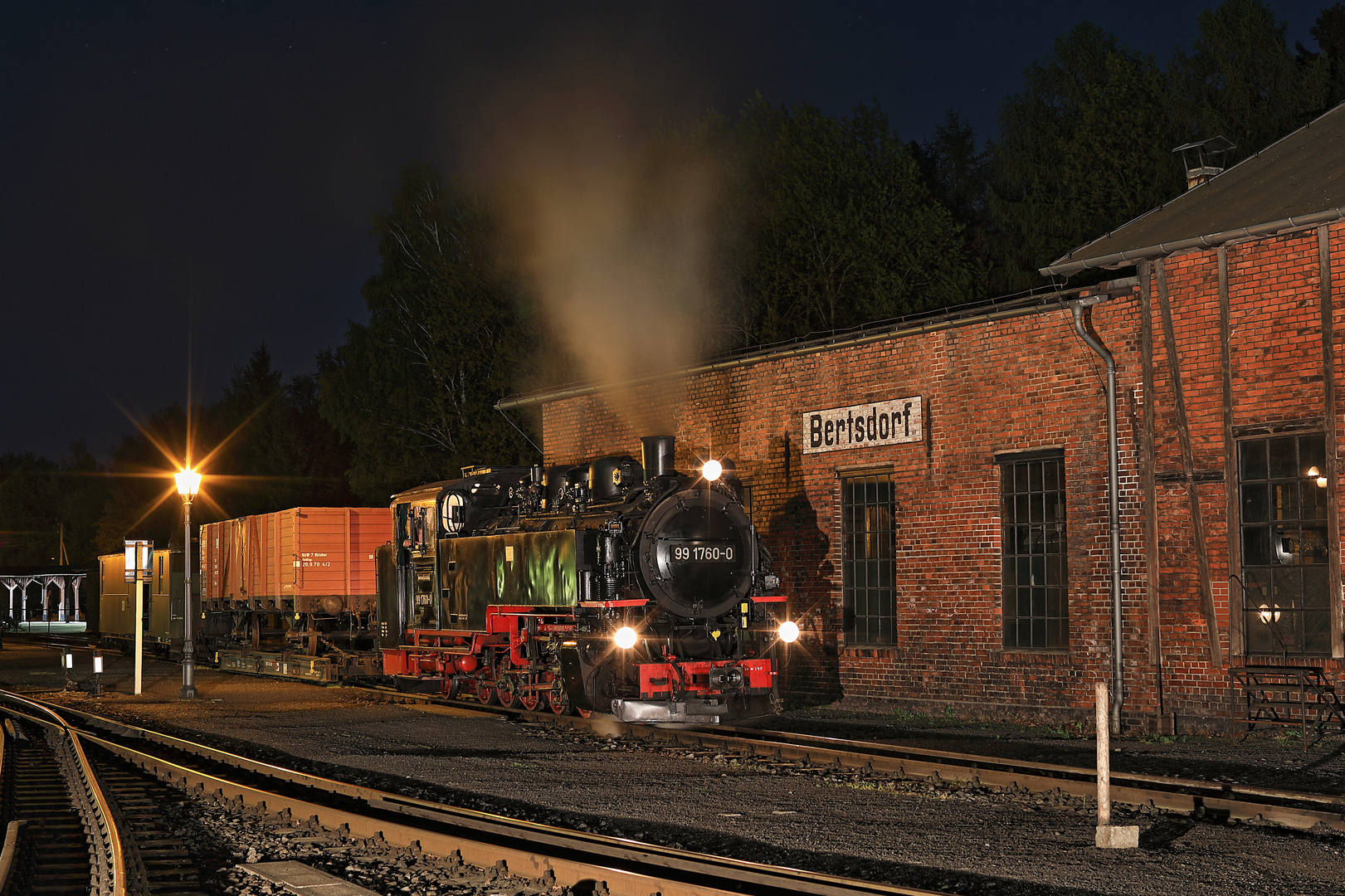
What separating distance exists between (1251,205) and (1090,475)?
10.8ft

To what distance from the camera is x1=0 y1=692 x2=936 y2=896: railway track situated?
6.42 meters

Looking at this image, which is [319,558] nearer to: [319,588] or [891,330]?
[319,588]

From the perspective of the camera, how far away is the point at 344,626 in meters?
23.0

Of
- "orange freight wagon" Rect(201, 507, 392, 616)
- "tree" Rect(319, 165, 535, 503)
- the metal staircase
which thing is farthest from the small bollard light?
the metal staircase

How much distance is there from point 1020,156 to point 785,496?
2151 centimetres

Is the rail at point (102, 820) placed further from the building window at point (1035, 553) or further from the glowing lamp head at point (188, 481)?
the building window at point (1035, 553)

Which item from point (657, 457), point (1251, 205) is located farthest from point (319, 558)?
point (1251, 205)

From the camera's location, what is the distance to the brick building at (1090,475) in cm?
1256

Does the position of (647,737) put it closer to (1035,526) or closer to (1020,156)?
(1035,526)

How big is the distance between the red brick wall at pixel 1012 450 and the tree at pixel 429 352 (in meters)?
17.4

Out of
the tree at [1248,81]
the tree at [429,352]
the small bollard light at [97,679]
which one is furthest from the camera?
the tree at [429,352]

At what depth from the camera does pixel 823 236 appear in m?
33.2

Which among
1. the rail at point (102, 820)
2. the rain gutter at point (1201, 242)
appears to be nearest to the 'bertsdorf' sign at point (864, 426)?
the rain gutter at point (1201, 242)

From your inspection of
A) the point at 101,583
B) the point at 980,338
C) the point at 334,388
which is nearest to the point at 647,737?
the point at 980,338
